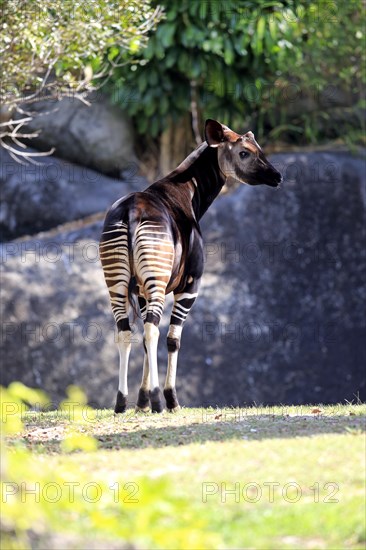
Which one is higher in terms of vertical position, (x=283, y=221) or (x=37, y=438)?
(x=283, y=221)

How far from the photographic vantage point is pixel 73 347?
14.9 metres

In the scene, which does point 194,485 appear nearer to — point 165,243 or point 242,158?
point 165,243

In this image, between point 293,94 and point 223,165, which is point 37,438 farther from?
point 293,94

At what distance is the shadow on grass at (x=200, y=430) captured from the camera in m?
7.28

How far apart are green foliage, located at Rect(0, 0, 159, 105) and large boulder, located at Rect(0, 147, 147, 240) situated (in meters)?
5.16

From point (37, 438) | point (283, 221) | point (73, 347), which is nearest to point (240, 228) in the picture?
point (283, 221)

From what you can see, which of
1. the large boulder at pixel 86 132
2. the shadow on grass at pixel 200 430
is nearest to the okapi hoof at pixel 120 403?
the shadow on grass at pixel 200 430

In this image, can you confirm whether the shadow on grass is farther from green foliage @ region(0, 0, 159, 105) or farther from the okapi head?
green foliage @ region(0, 0, 159, 105)

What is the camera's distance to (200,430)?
7.77 m

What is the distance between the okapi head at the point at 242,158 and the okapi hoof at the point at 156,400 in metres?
2.16

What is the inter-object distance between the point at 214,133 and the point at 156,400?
Answer: 2.48 m

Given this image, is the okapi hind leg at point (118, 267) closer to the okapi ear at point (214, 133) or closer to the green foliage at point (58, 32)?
the okapi ear at point (214, 133)

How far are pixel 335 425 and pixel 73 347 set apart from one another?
7.68 metres


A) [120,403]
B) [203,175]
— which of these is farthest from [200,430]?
[203,175]
